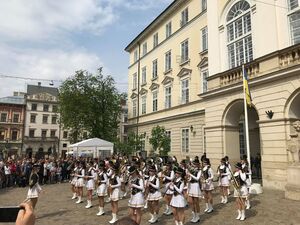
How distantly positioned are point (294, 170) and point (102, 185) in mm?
8877

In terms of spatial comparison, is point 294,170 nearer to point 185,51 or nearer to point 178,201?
point 178,201

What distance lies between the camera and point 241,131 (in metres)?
24.4

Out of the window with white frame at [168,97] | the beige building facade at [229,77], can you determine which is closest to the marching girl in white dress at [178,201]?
the beige building facade at [229,77]

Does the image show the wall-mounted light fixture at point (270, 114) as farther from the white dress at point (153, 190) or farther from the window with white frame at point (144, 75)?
the window with white frame at point (144, 75)

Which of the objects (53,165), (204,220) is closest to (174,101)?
(53,165)

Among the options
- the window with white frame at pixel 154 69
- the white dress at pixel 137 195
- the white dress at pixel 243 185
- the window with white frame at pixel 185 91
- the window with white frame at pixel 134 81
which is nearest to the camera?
the white dress at pixel 137 195

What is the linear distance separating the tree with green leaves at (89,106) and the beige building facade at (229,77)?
10224 mm

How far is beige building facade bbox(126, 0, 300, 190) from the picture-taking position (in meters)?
16.0

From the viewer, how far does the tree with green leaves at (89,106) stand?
40.8m

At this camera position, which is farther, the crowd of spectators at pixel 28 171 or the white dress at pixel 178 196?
the crowd of spectators at pixel 28 171

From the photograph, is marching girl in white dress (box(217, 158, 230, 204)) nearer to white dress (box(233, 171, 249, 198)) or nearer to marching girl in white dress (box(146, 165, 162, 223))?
white dress (box(233, 171, 249, 198))

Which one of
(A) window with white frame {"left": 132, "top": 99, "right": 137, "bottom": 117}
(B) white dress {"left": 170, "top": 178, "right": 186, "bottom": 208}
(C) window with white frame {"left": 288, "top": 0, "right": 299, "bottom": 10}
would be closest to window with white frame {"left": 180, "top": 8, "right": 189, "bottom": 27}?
(C) window with white frame {"left": 288, "top": 0, "right": 299, "bottom": 10}

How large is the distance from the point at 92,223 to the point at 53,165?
48.3 ft

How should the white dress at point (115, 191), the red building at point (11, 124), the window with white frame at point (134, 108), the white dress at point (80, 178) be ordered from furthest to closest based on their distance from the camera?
the red building at point (11, 124)
the window with white frame at point (134, 108)
the white dress at point (80, 178)
the white dress at point (115, 191)
